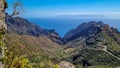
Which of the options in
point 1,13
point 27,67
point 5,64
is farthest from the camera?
point 27,67

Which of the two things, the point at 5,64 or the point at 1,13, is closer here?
the point at 1,13

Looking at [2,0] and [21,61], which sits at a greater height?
[2,0]

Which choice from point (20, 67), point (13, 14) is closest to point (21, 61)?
point (20, 67)

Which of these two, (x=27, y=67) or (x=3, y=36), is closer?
(x=3, y=36)

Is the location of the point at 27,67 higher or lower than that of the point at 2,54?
lower

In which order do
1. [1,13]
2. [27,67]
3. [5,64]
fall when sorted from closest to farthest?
[1,13]
[5,64]
[27,67]

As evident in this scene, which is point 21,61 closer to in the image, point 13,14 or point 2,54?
point 2,54

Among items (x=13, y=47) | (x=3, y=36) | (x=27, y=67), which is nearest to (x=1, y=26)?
(x=3, y=36)

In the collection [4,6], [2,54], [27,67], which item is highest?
[4,6]

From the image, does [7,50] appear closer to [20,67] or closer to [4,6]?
[20,67]
